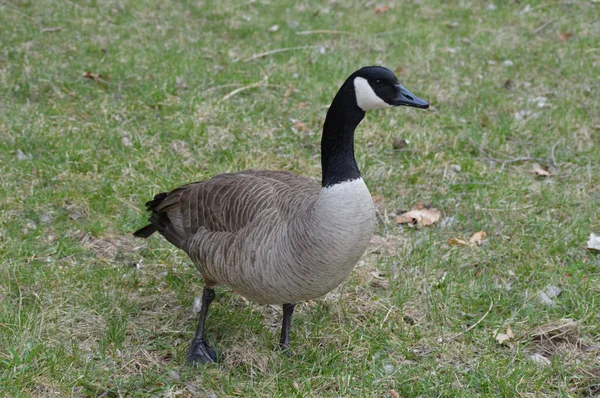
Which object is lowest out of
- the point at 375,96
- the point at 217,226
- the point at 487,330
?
the point at 487,330

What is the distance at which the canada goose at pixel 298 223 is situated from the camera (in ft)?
10.9

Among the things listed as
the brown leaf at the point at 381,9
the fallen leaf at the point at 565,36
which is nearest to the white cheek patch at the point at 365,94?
the fallen leaf at the point at 565,36

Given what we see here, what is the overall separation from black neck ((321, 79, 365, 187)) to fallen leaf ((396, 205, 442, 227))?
1.95 m

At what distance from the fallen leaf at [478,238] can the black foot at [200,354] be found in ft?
7.33

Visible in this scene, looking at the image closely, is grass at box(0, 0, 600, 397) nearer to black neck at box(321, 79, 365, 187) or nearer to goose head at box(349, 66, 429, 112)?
black neck at box(321, 79, 365, 187)

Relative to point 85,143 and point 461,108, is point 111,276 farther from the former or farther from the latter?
point 461,108

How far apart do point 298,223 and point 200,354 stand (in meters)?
1.07

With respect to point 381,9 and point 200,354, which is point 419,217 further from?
point 381,9

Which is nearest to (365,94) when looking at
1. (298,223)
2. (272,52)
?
(298,223)

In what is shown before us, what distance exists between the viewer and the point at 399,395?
3.67 meters

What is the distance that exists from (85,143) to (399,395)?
3712 mm

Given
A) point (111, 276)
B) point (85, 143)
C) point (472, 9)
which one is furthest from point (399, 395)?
point (472, 9)

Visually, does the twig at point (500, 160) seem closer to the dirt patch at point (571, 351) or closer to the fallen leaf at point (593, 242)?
the fallen leaf at point (593, 242)

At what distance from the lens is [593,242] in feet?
16.3
